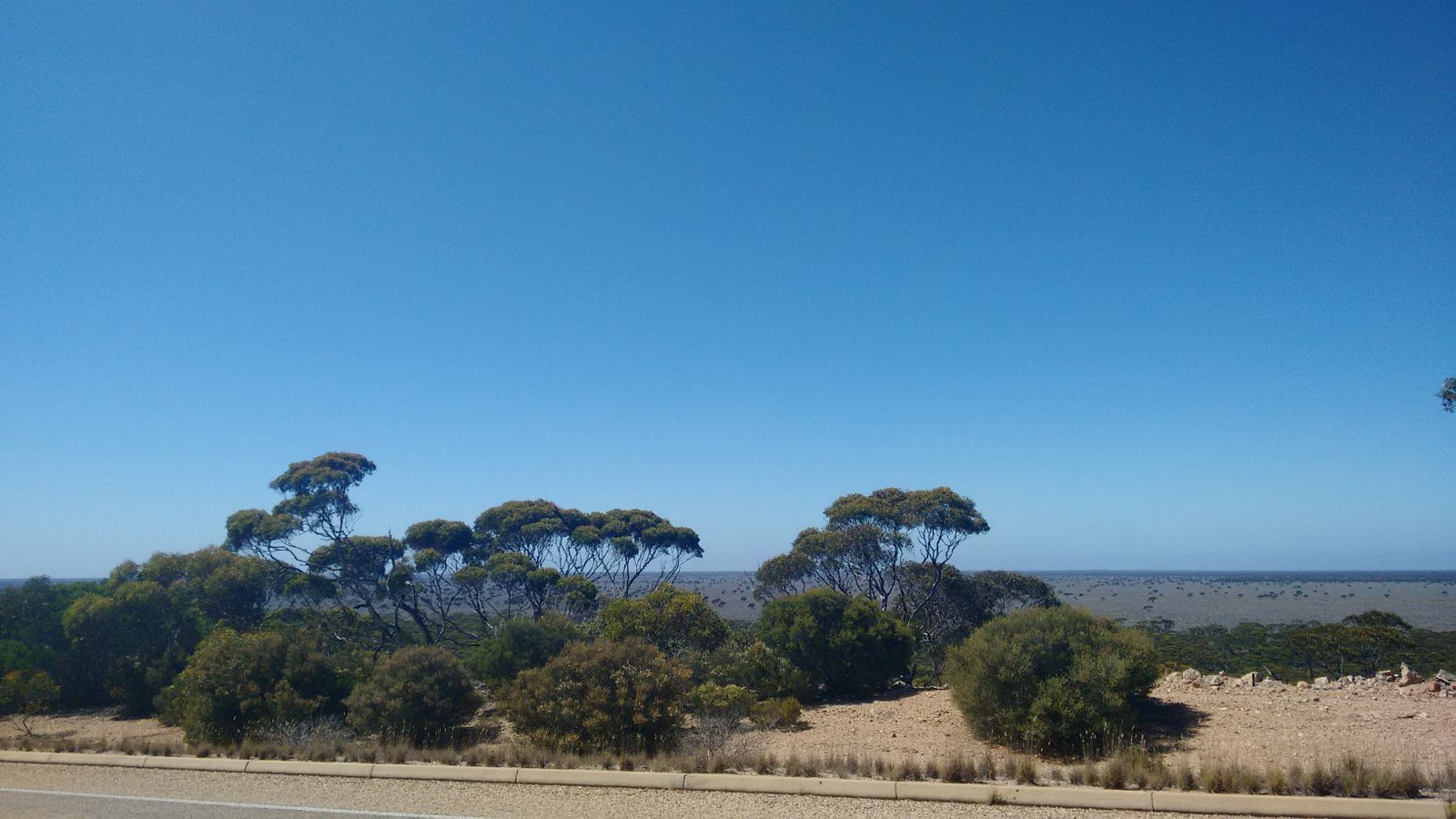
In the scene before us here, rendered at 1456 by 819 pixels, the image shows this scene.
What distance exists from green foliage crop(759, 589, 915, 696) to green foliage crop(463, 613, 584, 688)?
5.64 meters

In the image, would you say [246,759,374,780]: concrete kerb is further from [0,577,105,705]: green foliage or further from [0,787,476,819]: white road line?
[0,577,105,705]: green foliage

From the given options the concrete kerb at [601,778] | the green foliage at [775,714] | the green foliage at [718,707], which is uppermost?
the concrete kerb at [601,778]

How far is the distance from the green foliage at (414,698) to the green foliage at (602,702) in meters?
2.28

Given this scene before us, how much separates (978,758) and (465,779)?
7095 mm

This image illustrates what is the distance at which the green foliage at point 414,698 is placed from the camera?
50.6 feet

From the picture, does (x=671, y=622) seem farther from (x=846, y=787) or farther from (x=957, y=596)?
(x=957, y=596)

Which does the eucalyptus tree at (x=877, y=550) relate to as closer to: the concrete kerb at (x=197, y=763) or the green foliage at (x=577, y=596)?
the green foliage at (x=577, y=596)

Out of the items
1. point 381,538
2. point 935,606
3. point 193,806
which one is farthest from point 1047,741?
point 381,538

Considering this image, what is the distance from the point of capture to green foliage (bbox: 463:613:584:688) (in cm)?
1909

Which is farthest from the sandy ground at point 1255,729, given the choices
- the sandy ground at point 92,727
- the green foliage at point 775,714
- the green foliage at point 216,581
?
the green foliage at point 216,581

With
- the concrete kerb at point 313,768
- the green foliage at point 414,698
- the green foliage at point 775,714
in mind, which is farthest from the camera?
the green foliage at point 775,714

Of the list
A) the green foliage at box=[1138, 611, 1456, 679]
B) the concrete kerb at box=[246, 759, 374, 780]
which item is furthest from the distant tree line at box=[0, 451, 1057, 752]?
the green foliage at box=[1138, 611, 1456, 679]

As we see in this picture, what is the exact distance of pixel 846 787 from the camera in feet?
28.8

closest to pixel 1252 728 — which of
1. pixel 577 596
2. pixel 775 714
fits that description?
pixel 775 714
